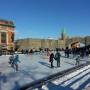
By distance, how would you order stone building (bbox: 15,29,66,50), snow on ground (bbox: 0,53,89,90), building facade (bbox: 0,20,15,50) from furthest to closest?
stone building (bbox: 15,29,66,50) → building facade (bbox: 0,20,15,50) → snow on ground (bbox: 0,53,89,90)

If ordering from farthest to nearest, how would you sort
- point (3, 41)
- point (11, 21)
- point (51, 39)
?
point (51, 39), point (11, 21), point (3, 41)

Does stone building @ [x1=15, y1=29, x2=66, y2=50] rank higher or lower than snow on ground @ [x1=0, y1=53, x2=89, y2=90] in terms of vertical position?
higher

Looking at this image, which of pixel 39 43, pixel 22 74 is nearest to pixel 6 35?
pixel 22 74

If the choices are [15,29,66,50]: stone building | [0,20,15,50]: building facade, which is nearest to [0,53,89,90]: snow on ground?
[0,20,15,50]: building facade

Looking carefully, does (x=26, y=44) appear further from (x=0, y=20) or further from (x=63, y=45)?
(x=0, y=20)

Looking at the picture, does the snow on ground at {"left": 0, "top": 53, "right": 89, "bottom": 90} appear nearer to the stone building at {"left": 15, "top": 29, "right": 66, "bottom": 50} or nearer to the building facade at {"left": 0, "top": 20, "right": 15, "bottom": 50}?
the building facade at {"left": 0, "top": 20, "right": 15, "bottom": 50}

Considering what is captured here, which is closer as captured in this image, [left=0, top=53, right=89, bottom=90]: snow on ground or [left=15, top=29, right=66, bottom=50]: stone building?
[left=0, top=53, right=89, bottom=90]: snow on ground

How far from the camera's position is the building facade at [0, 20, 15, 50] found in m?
56.4

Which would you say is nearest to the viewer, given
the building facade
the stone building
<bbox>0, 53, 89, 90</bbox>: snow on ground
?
<bbox>0, 53, 89, 90</bbox>: snow on ground

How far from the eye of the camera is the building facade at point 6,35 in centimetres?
5644

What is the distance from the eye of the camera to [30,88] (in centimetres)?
1089

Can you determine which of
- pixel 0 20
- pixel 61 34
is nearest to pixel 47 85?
pixel 0 20

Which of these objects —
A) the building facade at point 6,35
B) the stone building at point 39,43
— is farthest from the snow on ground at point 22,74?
the stone building at point 39,43

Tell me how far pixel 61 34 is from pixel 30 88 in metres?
149
